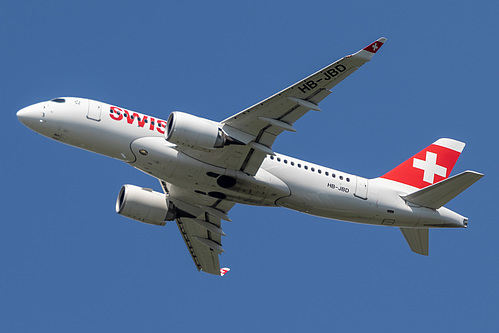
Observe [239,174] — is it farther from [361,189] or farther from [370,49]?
[370,49]

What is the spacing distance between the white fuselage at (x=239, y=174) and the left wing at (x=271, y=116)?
0.83m

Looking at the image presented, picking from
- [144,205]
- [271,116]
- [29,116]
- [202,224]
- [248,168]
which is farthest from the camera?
[202,224]

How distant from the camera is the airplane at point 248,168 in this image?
41.8m

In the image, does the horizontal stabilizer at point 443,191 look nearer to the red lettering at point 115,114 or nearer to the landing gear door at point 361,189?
the landing gear door at point 361,189

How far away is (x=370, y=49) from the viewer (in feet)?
127

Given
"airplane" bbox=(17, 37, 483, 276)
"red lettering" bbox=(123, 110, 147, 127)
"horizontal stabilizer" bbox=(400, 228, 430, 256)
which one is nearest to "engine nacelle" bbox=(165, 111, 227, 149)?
"airplane" bbox=(17, 37, 483, 276)

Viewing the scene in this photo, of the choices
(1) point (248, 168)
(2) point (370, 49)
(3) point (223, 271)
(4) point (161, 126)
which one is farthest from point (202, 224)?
(2) point (370, 49)

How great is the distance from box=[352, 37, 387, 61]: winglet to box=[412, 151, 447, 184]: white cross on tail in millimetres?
13561

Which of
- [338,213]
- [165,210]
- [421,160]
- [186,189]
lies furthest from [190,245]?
[421,160]

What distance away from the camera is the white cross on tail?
166ft

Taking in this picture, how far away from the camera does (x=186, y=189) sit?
46.1 m

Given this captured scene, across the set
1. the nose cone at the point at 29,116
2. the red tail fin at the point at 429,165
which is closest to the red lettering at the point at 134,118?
the nose cone at the point at 29,116

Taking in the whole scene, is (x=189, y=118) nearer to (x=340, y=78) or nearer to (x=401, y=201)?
(x=340, y=78)

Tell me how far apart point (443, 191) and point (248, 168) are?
11.5m
